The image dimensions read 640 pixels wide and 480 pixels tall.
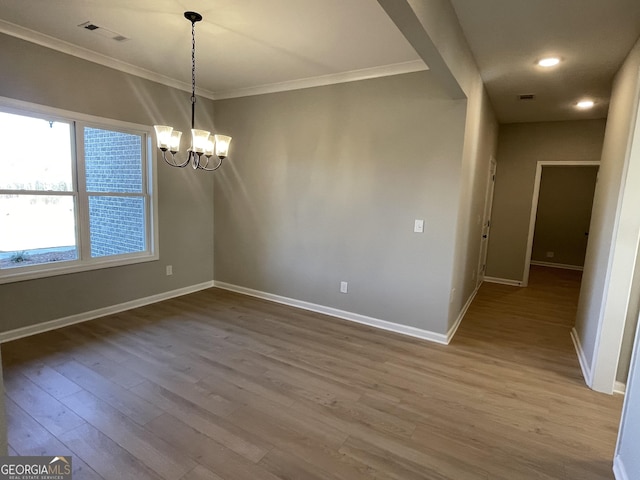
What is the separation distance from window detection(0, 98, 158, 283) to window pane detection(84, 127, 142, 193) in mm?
10

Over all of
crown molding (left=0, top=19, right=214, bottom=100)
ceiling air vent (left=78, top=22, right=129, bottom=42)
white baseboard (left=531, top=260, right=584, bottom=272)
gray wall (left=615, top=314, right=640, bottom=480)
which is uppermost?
ceiling air vent (left=78, top=22, right=129, bottom=42)

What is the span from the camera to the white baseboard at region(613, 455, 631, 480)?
1.72 m

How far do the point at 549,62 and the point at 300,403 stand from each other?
3.61m

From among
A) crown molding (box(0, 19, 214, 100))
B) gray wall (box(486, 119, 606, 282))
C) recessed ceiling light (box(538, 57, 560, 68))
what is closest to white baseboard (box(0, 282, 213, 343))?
crown molding (box(0, 19, 214, 100))

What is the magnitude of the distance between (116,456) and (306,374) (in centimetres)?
132

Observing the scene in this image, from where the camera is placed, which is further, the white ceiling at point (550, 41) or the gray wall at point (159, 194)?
the gray wall at point (159, 194)

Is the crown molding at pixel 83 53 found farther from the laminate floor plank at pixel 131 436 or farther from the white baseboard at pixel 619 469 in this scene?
the white baseboard at pixel 619 469

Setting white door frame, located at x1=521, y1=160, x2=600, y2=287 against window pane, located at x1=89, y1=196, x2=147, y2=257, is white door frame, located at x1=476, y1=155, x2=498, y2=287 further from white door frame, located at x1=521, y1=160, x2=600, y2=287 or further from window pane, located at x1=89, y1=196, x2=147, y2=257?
window pane, located at x1=89, y1=196, x2=147, y2=257

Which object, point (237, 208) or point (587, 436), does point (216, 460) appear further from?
point (237, 208)

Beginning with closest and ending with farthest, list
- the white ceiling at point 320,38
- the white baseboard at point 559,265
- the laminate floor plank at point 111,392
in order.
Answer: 1. the laminate floor plank at point 111,392
2. the white ceiling at point 320,38
3. the white baseboard at point 559,265

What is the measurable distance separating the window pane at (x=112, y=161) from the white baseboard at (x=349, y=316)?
186cm

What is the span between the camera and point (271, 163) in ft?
14.0

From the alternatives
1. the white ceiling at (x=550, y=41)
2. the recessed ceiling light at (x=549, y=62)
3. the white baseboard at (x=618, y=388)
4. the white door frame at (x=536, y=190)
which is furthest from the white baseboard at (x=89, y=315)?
the white door frame at (x=536, y=190)

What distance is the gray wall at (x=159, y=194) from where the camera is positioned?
301 centimetres
